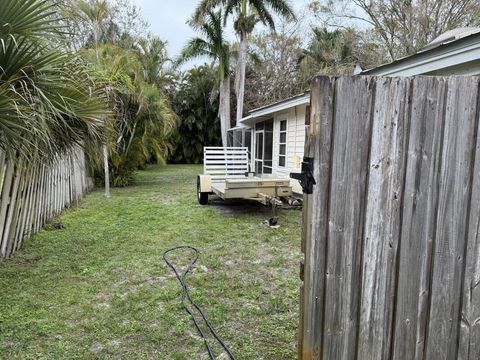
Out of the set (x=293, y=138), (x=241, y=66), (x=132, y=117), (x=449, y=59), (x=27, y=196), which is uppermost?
(x=241, y=66)

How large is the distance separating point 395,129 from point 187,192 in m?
9.42

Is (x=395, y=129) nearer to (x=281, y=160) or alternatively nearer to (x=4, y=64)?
(x=4, y=64)

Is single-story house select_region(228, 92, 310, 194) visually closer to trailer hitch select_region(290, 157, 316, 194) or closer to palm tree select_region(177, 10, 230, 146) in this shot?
palm tree select_region(177, 10, 230, 146)

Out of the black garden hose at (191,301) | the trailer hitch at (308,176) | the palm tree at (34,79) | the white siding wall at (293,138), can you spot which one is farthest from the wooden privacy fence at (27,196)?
the white siding wall at (293,138)

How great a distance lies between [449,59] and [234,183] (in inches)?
154

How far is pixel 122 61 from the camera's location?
10258 mm

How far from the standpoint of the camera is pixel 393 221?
4.83 ft

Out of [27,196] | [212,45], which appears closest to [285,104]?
[27,196]


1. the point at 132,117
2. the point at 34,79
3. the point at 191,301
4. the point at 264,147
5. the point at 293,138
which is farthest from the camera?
the point at 264,147

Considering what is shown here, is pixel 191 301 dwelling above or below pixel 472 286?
below

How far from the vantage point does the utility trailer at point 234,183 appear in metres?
6.85

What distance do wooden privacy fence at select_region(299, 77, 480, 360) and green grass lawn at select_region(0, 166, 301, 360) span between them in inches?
46.8

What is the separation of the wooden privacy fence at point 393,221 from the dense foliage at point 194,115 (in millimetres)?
22289

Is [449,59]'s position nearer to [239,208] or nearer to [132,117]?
[239,208]
